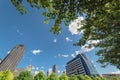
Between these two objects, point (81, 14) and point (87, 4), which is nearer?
point (87, 4)

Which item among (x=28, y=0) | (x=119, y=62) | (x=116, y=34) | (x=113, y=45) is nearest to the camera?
(x=28, y=0)

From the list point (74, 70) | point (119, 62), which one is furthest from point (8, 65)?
point (119, 62)

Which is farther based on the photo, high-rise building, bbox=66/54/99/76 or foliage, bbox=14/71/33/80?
high-rise building, bbox=66/54/99/76

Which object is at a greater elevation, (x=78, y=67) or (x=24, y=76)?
(x=78, y=67)

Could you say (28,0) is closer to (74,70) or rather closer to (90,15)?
(90,15)

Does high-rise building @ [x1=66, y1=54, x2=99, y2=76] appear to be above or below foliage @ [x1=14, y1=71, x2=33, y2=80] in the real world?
above

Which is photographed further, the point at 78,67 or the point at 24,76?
the point at 78,67

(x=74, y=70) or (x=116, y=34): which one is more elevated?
(x=74, y=70)

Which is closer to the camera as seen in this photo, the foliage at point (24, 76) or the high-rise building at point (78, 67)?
the foliage at point (24, 76)

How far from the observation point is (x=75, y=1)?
502 centimetres

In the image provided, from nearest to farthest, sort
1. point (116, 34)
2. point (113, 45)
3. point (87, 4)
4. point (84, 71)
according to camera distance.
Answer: point (87, 4), point (116, 34), point (113, 45), point (84, 71)

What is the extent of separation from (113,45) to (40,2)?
796 centimetres

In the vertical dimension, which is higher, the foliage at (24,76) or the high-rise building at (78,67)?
the high-rise building at (78,67)

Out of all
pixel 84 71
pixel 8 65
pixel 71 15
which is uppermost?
pixel 8 65
